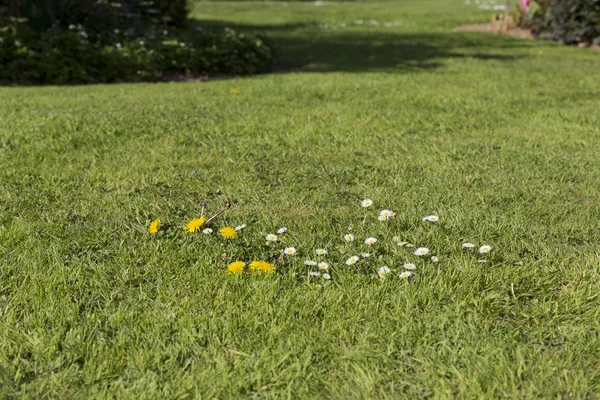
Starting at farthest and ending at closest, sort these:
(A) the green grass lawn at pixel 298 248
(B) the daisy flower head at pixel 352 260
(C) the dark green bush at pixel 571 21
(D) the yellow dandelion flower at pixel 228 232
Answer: (C) the dark green bush at pixel 571 21, (D) the yellow dandelion flower at pixel 228 232, (B) the daisy flower head at pixel 352 260, (A) the green grass lawn at pixel 298 248

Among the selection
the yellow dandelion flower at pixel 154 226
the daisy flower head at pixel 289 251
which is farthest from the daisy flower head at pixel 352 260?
the yellow dandelion flower at pixel 154 226

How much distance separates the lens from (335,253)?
285 centimetres

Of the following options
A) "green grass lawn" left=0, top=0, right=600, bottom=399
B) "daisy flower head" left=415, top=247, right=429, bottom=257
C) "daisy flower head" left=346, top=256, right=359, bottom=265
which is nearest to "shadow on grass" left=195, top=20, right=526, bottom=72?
"green grass lawn" left=0, top=0, right=600, bottom=399

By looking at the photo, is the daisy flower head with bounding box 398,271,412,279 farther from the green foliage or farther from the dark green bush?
the dark green bush

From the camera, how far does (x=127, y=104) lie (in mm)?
6027

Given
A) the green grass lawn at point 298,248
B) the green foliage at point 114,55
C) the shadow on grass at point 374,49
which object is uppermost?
the green grass lawn at point 298,248

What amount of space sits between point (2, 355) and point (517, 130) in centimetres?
434

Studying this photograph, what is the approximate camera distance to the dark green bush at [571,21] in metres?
12.1

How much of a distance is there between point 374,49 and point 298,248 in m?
9.72

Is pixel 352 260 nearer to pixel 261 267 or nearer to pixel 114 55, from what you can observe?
pixel 261 267

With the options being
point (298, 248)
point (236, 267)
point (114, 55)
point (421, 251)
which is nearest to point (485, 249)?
point (421, 251)

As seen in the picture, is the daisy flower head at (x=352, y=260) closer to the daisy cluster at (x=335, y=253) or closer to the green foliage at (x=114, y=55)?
the daisy cluster at (x=335, y=253)

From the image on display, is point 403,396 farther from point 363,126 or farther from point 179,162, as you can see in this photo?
point 363,126

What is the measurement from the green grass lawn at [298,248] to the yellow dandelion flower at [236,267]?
0.24 ft
